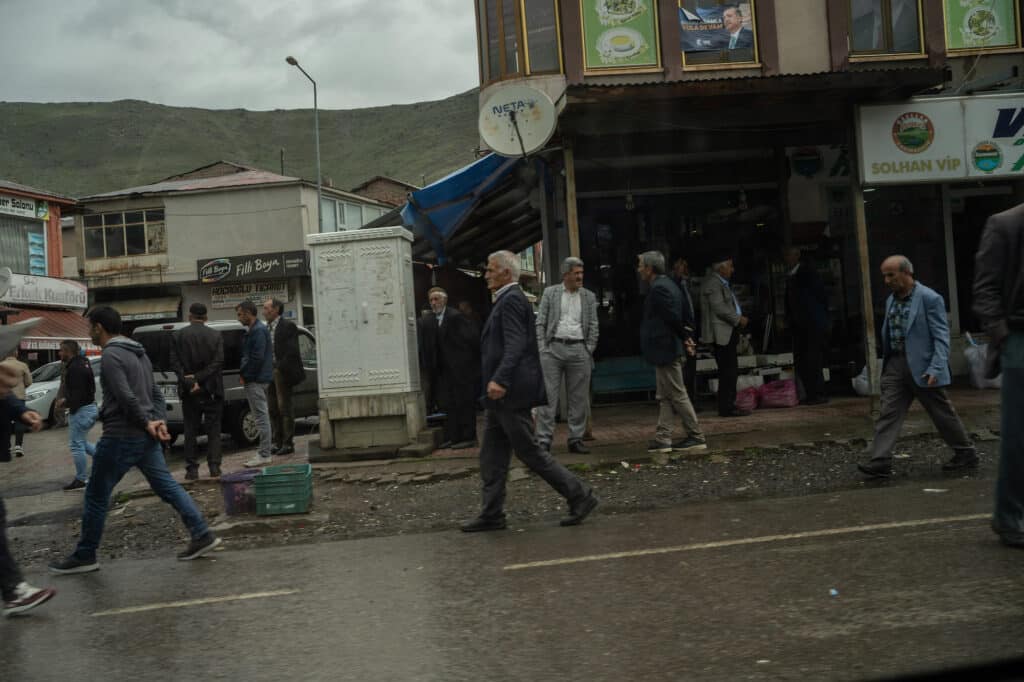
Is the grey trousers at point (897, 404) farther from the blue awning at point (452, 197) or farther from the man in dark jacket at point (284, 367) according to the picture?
the man in dark jacket at point (284, 367)

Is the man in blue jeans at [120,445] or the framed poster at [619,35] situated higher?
the framed poster at [619,35]

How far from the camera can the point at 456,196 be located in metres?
14.3

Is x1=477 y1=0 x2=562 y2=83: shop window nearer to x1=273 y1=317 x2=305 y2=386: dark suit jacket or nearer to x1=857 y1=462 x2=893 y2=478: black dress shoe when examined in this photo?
x1=273 y1=317 x2=305 y2=386: dark suit jacket

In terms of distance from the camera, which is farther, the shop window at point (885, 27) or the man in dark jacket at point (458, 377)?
the shop window at point (885, 27)

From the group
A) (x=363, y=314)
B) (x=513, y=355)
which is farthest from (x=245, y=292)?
(x=513, y=355)

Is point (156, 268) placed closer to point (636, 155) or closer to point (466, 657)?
point (636, 155)

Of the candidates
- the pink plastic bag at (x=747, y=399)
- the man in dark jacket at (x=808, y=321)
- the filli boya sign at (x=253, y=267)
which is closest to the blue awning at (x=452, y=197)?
the man in dark jacket at (x=808, y=321)

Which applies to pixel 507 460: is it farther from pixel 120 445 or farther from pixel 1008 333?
pixel 1008 333

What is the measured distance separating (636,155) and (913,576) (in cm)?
1032

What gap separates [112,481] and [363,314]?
200 inches

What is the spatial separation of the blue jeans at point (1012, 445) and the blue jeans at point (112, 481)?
5.26m

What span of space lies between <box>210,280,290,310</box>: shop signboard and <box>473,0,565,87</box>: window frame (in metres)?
29.0

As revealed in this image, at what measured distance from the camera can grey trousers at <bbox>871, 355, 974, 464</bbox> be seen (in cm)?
777

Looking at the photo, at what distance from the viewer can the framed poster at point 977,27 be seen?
14.1m
